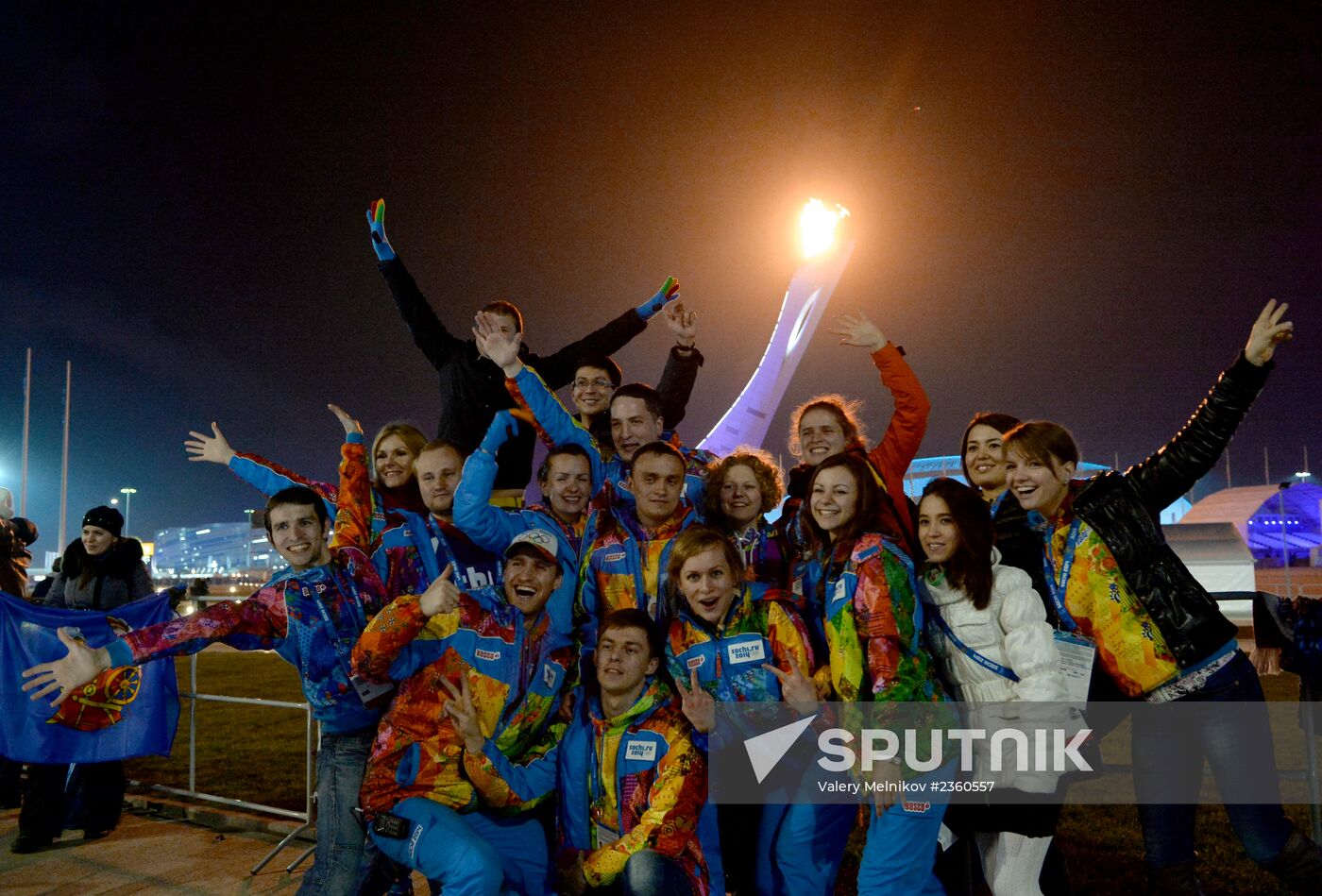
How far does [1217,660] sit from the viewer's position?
2.91 m

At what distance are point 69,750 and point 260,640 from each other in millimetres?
2915

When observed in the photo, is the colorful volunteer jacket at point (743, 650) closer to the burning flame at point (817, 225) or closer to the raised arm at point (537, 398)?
the raised arm at point (537, 398)

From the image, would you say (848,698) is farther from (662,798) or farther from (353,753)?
(353,753)

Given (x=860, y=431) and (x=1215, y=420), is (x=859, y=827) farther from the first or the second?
(x=1215, y=420)

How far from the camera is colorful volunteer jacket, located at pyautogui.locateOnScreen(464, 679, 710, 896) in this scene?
293 cm

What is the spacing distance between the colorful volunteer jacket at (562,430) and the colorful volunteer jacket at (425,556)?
0.68 meters

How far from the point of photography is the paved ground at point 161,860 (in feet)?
14.6

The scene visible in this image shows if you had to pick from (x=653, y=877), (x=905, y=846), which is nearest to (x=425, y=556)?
(x=653, y=877)

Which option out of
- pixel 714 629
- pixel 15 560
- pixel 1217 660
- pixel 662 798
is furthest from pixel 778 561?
pixel 15 560

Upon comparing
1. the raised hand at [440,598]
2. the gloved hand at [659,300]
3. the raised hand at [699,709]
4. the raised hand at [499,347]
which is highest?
the gloved hand at [659,300]

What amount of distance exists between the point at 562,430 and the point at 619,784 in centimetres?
177

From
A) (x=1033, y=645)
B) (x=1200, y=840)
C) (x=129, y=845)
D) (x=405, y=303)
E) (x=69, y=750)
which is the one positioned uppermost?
(x=405, y=303)

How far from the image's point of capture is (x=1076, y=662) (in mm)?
2941

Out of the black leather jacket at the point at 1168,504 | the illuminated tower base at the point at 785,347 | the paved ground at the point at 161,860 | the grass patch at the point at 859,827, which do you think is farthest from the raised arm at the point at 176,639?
the illuminated tower base at the point at 785,347
